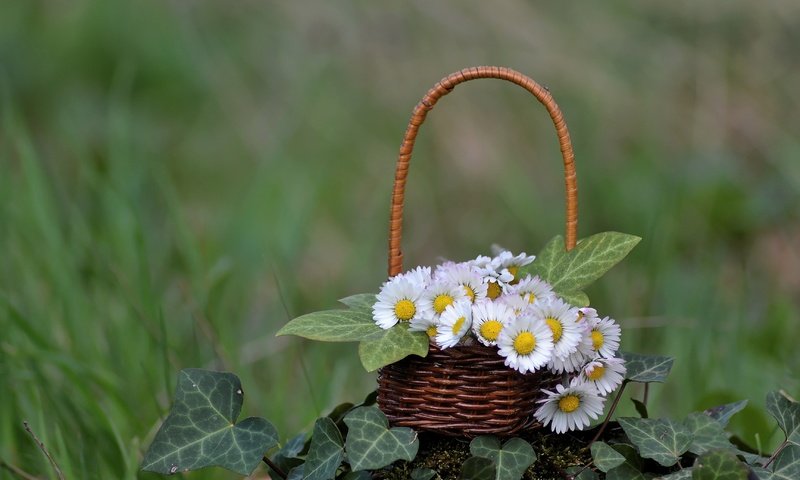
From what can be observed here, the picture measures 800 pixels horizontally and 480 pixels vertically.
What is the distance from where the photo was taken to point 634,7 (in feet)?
12.1

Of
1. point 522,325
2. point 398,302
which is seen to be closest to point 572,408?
point 522,325

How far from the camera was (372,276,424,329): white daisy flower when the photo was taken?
3.30 feet

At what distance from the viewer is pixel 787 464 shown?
971 mm

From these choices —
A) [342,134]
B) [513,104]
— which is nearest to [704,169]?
[513,104]

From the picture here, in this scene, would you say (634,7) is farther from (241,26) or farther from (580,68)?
(241,26)

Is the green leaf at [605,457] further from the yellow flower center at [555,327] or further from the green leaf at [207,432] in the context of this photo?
the green leaf at [207,432]

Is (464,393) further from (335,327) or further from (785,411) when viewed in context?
(785,411)

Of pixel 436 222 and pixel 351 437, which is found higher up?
pixel 351 437

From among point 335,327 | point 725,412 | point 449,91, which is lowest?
point 725,412

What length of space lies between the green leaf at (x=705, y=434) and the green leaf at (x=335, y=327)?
36cm

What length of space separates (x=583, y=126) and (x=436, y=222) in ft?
2.04

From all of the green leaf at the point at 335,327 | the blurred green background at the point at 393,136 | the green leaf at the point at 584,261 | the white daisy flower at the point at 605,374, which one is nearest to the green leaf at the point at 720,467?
the white daisy flower at the point at 605,374

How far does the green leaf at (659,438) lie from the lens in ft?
3.14

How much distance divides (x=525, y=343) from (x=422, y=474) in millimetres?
178
